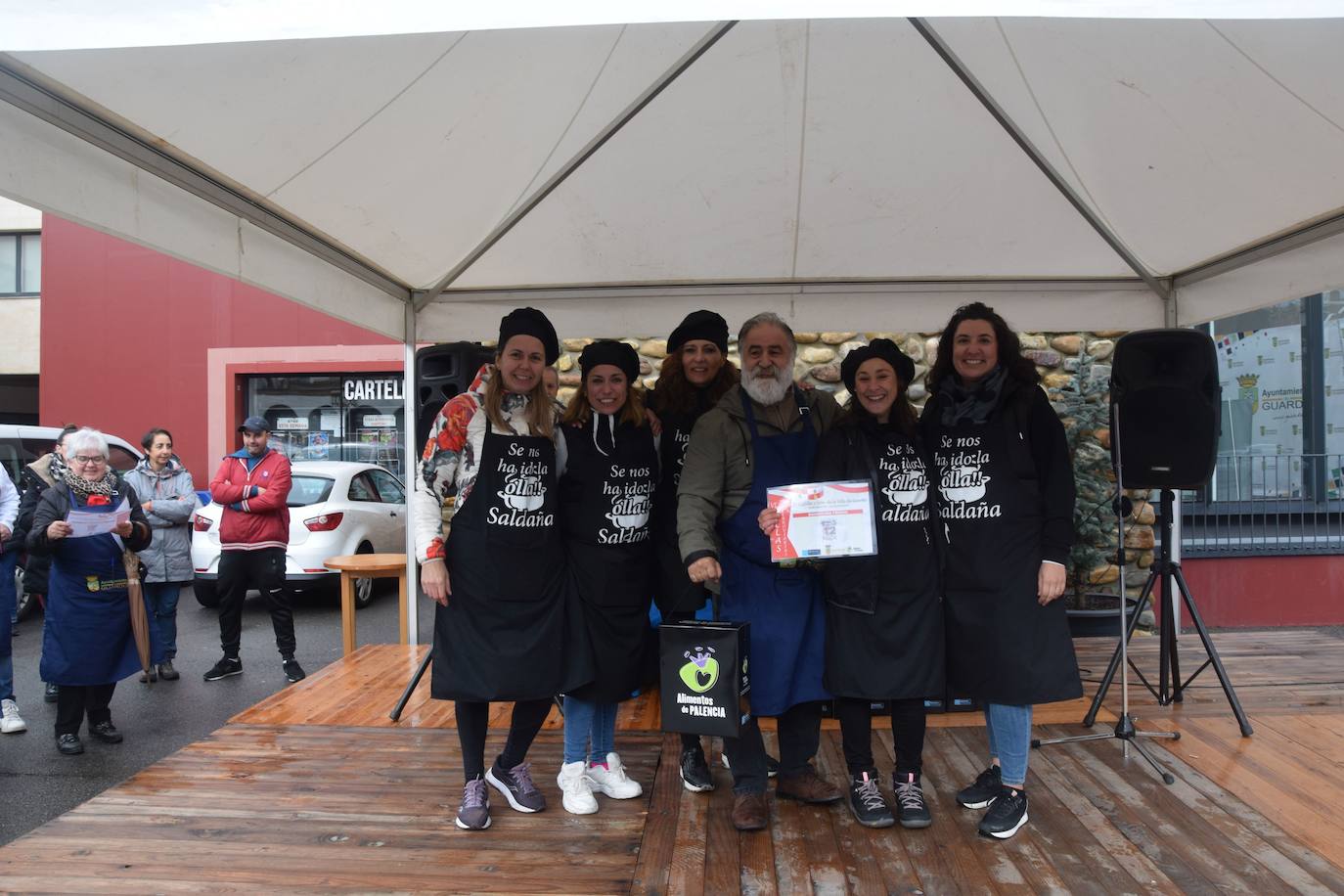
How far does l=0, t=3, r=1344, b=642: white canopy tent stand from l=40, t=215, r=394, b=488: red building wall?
812cm

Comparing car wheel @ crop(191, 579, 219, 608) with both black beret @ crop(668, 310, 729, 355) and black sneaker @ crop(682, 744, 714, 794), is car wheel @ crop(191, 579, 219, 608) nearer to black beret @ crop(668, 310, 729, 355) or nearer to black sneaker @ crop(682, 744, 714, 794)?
black sneaker @ crop(682, 744, 714, 794)

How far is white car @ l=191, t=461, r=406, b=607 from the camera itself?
7695 millimetres

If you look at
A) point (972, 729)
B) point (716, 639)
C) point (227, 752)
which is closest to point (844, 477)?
point (716, 639)

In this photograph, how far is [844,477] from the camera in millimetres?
2664

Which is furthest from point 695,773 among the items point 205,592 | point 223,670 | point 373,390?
point 373,390

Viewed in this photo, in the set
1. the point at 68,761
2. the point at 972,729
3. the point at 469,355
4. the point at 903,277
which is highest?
the point at 903,277

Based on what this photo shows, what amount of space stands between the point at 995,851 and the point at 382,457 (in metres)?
10.8

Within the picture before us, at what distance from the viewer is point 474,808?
276 cm

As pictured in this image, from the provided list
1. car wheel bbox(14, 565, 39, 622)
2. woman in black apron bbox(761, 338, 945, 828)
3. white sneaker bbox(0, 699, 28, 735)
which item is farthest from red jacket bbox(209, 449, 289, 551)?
woman in black apron bbox(761, 338, 945, 828)

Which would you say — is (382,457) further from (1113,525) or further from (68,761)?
(1113,525)

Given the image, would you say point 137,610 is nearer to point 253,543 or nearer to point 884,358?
point 253,543

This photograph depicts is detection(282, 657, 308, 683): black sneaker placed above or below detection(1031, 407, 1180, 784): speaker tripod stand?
below

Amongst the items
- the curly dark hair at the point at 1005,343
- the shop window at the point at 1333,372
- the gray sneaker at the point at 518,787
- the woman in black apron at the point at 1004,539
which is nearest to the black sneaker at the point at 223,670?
the gray sneaker at the point at 518,787

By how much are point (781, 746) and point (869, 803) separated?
0.33 metres
